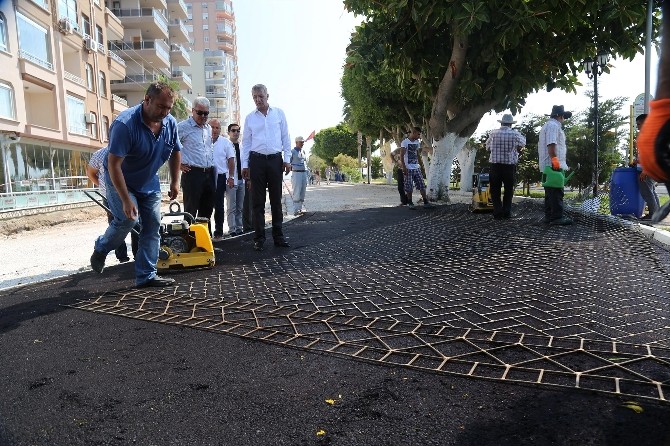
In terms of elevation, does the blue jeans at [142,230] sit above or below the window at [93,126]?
below

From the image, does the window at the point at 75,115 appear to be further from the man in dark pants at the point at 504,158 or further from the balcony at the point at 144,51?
the man in dark pants at the point at 504,158

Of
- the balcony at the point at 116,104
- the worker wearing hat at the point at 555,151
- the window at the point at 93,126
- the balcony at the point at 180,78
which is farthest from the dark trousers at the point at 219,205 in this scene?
the balcony at the point at 180,78

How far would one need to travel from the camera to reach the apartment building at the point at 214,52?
291 feet

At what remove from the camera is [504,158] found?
891cm

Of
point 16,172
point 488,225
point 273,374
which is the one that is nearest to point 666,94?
point 273,374

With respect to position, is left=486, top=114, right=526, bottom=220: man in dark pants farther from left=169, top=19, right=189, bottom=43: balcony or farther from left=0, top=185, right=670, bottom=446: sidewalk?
left=169, top=19, right=189, bottom=43: balcony

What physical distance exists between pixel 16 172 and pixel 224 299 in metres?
22.1

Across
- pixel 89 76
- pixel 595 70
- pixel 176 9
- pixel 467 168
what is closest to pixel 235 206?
pixel 595 70

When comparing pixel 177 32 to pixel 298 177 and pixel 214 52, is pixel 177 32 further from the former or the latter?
pixel 298 177

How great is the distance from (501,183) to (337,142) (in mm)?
87738

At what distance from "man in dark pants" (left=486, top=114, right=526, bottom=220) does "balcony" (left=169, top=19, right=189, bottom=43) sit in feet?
180

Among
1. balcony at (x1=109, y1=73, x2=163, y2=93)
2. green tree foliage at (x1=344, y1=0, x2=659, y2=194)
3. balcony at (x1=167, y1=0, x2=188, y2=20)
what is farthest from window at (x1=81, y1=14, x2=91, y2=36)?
balcony at (x1=167, y1=0, x2=188, y2=20)

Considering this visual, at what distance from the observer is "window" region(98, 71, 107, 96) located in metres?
31.5

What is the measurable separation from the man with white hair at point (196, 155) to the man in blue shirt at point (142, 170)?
194cm
